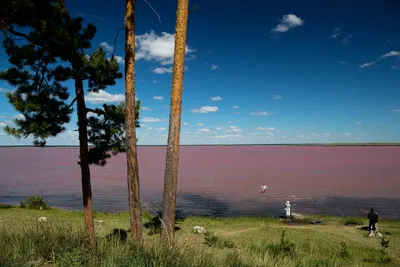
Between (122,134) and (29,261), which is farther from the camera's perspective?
(122,134)

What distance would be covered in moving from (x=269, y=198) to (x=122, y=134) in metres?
25.9

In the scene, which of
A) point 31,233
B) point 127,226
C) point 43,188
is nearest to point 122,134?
point 31,233

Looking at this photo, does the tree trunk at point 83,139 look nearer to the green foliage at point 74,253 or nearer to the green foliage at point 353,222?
the green foliage at point 74,253

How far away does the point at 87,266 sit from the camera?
4.70 meters

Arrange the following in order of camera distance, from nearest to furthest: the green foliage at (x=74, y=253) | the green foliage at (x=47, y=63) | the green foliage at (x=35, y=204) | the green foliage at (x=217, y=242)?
1. the green foliage at (x=74, y=253)
2. the green foliage at (x=47, y=63)
3. the green foliage at (x=217, y=242)
4. the green foliage at (x=35, y=204)

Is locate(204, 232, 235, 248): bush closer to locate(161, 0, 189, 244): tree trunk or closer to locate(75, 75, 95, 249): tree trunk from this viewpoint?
locate(161, 0, 189, 244): tree trunk

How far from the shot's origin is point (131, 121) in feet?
29.5

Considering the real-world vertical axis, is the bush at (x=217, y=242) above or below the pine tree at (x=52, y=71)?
below

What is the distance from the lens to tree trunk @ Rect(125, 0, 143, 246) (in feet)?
29.0

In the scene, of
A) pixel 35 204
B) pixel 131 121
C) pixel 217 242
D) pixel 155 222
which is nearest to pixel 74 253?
pixel 131 121

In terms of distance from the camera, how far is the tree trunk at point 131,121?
29.0ft

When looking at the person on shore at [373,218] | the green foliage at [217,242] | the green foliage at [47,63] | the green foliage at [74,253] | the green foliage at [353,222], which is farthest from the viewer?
the green foliage at [353,222]

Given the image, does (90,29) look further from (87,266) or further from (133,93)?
(87,266)

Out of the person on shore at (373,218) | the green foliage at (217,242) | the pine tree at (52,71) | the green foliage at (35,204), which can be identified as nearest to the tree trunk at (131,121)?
the pine tree at (52,71)
